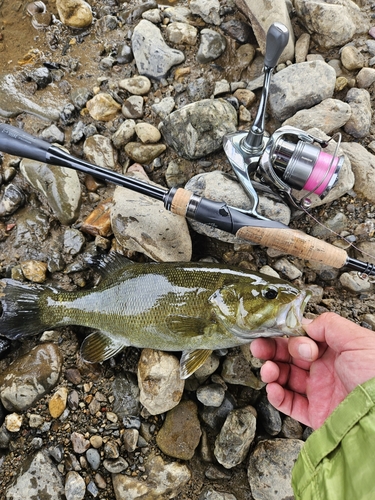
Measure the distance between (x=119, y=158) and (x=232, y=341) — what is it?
2.37 m

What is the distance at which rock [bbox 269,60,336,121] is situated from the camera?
3.99m

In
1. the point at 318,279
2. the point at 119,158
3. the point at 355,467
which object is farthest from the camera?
the point at 119,158

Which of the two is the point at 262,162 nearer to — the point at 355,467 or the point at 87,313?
the point at 87,313

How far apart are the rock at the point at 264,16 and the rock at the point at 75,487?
15.3 ft

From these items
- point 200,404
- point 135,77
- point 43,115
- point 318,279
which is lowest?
point 200,404

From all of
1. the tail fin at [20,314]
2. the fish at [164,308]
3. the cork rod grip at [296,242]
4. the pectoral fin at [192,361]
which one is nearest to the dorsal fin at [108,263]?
the fish at [164,308]

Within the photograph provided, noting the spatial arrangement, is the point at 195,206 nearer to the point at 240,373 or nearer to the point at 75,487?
the point at 240,373

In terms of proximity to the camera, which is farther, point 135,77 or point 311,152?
point 135,77

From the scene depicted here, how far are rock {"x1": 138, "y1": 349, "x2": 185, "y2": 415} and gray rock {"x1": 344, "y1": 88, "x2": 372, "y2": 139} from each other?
2.94 m

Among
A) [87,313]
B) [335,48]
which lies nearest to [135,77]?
[335,48]

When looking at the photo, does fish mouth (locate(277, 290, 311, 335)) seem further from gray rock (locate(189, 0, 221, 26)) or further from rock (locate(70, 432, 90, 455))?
gray rock (locate(189, 0, 221, 26))

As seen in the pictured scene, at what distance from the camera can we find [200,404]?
12.2 feet

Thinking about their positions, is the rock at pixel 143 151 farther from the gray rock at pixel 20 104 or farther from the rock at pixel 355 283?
the rock at pixel 355 283

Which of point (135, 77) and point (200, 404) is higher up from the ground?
point (135, 77)
